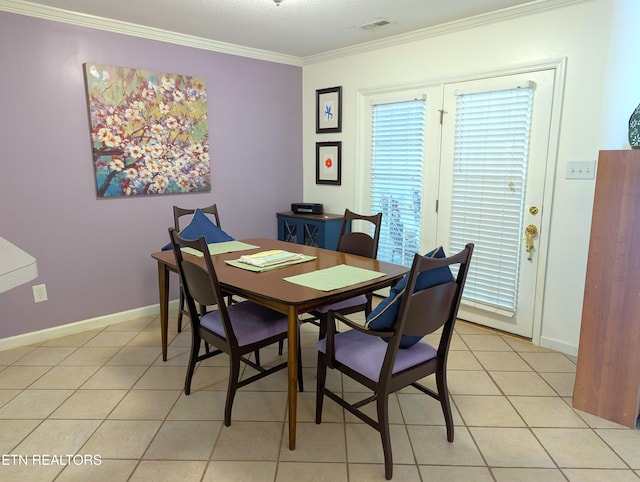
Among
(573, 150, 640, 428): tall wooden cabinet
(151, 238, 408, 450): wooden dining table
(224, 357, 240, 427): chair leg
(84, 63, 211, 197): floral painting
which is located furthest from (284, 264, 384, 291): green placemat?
(84, 63, 211, 197): floral painting

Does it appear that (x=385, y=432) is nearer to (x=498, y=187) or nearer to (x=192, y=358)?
(x=192, y=358)

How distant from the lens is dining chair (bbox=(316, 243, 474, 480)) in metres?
1.60

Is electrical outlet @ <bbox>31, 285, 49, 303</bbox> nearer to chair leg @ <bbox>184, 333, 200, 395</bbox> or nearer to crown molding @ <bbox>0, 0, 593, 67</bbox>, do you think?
chair leg @ <bbox>184, 333, 200, 395</bbox>

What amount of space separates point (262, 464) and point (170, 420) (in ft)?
1.93

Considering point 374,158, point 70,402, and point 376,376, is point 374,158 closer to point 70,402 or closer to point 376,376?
point 376,376

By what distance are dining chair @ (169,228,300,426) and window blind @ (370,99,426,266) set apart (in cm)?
174

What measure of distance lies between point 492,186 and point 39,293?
10.8 feet

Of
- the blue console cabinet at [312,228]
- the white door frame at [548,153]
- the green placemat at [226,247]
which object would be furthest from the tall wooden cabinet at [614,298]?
the blue console cabinet at [312,228]

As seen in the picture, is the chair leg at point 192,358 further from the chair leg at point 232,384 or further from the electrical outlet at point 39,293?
the electrical outlet at point 39,293

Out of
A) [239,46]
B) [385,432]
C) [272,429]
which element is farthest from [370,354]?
[239,46]

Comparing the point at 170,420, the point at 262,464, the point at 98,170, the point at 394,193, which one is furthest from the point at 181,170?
the point at 262,464

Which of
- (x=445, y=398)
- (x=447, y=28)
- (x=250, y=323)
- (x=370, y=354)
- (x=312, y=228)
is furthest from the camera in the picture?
(x=312, y=228)

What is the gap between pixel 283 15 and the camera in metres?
2.90

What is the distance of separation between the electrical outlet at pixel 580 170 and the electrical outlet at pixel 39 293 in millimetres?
3599
